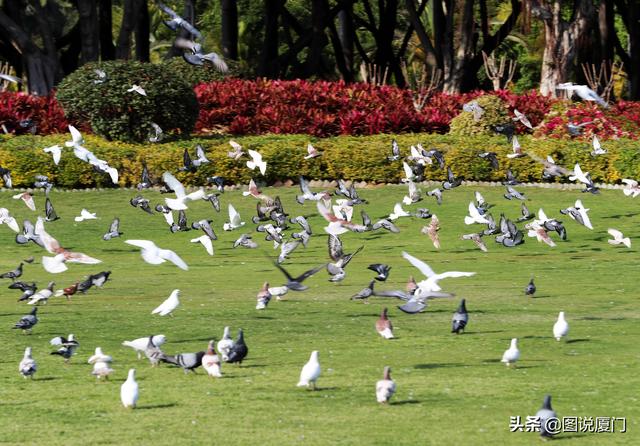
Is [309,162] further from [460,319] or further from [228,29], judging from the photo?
[228,29]

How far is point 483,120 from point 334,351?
1902 cm

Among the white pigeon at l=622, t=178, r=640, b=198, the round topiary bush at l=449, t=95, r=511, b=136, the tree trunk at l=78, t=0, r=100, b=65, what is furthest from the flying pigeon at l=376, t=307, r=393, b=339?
the tree trunk at l=78, t=0, r=100, b=65

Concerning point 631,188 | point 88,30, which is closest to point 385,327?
point 631,188

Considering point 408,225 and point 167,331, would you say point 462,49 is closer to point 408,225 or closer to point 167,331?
point 408,225

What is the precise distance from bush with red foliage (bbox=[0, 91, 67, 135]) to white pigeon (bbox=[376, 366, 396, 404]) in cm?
2251

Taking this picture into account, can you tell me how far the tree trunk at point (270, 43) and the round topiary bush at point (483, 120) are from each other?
18533 mm

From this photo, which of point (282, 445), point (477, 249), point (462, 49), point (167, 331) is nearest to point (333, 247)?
point (167, 331)

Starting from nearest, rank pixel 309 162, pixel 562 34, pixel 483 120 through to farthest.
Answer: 1. pixel 309 162
2. pixel 483 120
3. pixel 562 34

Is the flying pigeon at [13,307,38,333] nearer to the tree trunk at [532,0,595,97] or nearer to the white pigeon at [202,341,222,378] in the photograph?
the white pigeon at [202,341,222,378]

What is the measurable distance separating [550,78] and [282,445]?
1080 inches

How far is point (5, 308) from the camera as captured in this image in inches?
609

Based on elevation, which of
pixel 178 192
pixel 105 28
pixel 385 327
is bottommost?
pixel 105 28

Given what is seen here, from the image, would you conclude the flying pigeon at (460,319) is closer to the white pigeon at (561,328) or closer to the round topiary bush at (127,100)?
the white pigeon at (561,328)

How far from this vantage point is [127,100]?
2927 centimetres
